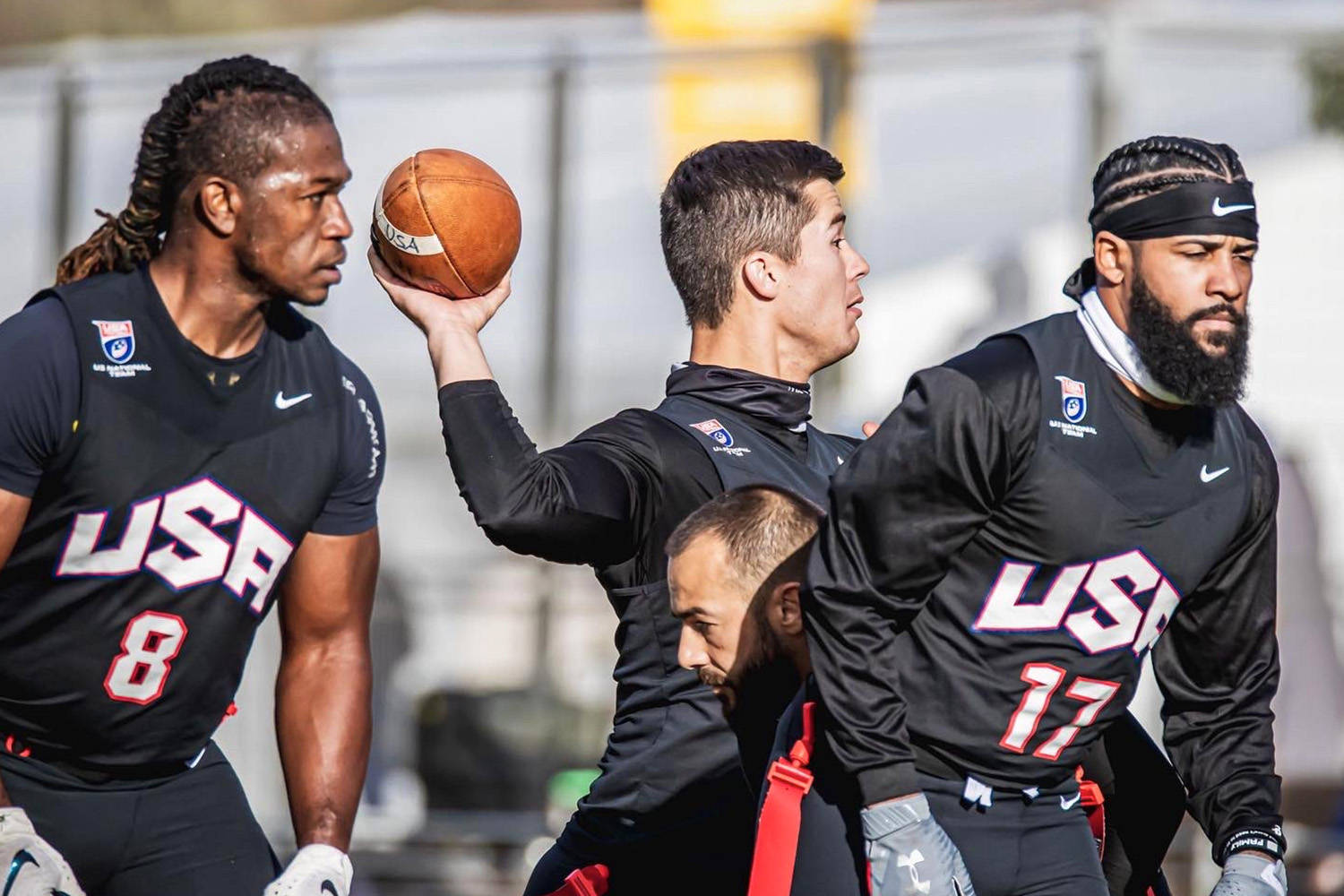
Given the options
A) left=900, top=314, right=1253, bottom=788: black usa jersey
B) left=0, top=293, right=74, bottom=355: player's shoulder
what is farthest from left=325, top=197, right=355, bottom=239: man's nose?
left=900, top=314, right=1253, bottom=788: black usa jersey

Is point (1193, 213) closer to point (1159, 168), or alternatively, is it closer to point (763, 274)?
point (1159, 168)

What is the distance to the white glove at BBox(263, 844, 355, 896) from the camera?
4043 mm

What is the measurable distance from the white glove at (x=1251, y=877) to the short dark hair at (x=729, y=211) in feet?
4.91

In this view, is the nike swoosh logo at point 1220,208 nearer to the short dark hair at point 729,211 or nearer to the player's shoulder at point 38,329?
the short dark hair at point 729,211

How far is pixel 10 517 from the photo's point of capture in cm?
387

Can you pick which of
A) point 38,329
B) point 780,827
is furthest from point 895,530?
point 38,329

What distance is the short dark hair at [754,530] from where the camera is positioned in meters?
3.44

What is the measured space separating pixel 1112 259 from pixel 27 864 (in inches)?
95.3

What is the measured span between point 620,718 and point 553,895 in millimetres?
373

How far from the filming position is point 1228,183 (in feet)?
11.8

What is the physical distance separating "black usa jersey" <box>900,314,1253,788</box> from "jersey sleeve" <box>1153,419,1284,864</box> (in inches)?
6.5

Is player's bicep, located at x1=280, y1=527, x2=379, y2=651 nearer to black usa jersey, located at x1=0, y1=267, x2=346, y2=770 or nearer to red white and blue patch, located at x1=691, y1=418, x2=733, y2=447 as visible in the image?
black usa jersey, located at x1=0, y1=267, x2=346, y2=770

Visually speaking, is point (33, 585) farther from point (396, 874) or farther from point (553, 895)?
point (396, 874)

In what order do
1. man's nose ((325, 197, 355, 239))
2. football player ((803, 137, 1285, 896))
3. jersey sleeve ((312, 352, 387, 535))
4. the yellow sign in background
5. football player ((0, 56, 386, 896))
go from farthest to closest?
the yellow sign in background, jersey sleeve ((312, 352, 387, 535)), man's nose ((325, 197, 355, 239)), football player ((0, 56, 386, 896)), football player ((803, 137, 1285, 896))
